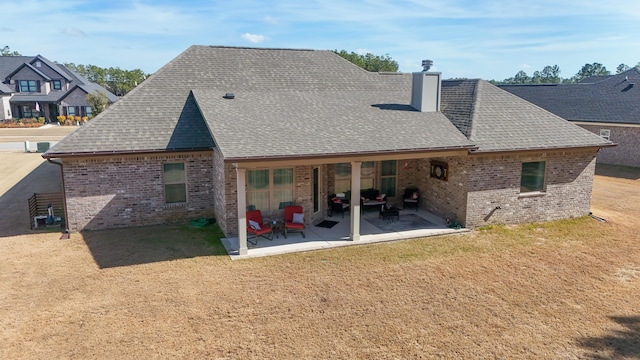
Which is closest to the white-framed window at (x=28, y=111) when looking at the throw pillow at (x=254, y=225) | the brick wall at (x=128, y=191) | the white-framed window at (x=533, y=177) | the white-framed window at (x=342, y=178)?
the brick wall at (x=128, y=191)

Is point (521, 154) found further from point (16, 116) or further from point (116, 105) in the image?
point (16, 116)

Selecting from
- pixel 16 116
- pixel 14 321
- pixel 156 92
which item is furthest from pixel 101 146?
pixel 16 116

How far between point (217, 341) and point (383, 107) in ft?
37.0

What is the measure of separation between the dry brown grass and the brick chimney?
18.4ft

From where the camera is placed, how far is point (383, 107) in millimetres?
16422

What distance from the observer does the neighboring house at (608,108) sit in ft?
87.6

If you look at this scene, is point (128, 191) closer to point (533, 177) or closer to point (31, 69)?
point (533, 177)

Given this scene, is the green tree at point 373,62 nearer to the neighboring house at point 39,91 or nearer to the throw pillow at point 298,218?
the neighboring house at point 39,91

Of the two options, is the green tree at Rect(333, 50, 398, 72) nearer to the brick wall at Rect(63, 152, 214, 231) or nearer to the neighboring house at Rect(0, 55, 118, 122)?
the neighboring house at Rect(0, 55, 118, 122)

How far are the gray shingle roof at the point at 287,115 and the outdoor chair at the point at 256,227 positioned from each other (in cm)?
244

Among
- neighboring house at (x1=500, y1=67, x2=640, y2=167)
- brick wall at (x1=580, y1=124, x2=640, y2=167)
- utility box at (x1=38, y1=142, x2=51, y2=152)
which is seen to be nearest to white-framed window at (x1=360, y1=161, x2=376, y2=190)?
neighboring house at (x1=500, y1=67, x2=640, y2=167)

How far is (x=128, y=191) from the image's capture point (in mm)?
13852

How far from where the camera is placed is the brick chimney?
643 inches

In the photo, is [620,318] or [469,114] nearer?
[620,318]
